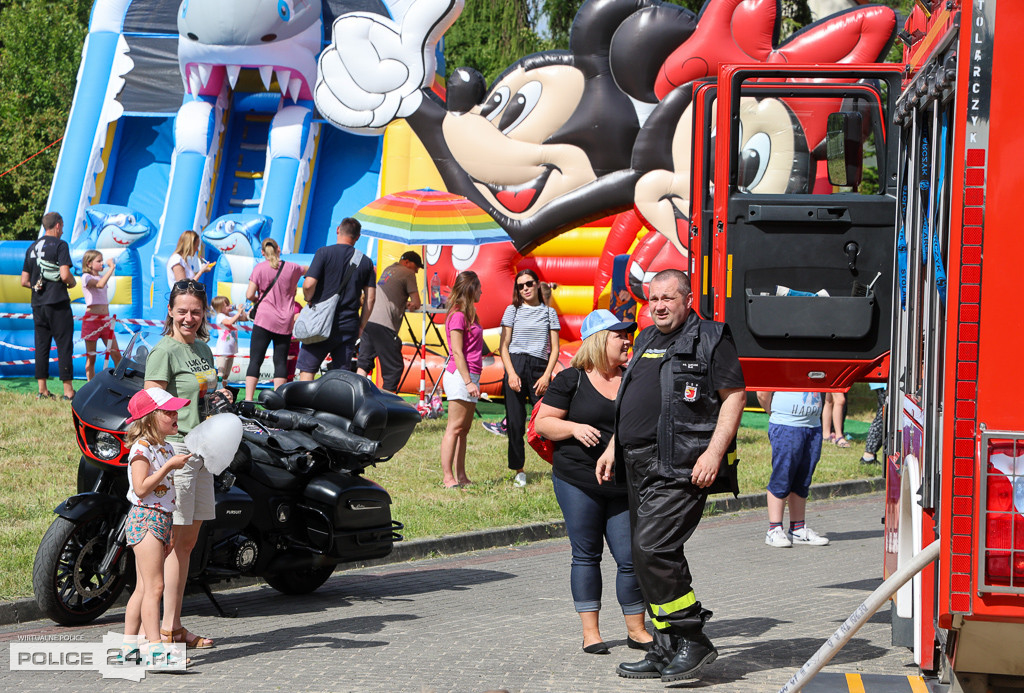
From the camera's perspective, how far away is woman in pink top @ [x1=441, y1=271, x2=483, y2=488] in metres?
11.3

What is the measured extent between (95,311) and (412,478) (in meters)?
5.75

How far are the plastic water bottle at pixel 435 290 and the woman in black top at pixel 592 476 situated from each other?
11.1m

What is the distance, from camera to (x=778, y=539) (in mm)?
10070

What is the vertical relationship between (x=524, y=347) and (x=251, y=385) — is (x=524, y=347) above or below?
above

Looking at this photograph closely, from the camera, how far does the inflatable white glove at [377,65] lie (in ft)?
58.4

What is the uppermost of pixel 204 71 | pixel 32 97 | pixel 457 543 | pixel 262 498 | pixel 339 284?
pixel 32 97

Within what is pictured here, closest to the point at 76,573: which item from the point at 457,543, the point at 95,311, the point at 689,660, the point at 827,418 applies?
the point at 689,660

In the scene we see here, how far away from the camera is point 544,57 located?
678 inches

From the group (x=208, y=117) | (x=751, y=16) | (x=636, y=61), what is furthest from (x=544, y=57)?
(x=208, y=117)

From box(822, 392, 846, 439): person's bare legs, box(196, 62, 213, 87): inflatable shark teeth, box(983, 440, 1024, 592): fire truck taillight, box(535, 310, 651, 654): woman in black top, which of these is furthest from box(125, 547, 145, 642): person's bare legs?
box(196, 62, 213, 87): inflatable shark teeth

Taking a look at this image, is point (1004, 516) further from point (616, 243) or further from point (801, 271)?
point (616, 243)

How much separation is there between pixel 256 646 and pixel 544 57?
12.0 metres

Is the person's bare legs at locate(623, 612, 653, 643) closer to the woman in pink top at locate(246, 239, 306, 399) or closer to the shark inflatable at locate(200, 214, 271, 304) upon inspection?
the woman in pink top at locate(246, 239, 306, 399)

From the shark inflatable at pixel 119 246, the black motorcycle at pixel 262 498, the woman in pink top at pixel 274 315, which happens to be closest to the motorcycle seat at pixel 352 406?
the black motorcycle at pixel 262 498
